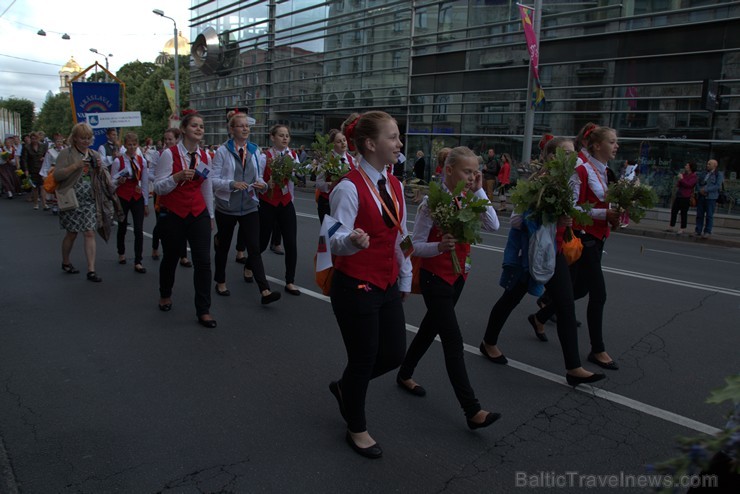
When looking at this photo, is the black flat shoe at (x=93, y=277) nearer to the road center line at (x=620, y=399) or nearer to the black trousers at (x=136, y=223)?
the black trousers at (x=136, y=223)

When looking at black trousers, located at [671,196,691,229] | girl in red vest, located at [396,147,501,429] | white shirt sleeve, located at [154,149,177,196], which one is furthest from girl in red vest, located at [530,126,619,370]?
black trousers, located at [671,196,691,229]

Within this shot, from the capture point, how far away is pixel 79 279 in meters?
7.45

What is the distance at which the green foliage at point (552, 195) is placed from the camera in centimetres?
408

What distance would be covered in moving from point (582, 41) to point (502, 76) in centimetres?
357

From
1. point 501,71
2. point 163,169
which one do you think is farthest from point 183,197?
point 501,71

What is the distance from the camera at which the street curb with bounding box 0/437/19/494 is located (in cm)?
294

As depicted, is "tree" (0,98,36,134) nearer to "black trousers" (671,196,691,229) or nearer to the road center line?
"black trousers" (671,196,691,229)

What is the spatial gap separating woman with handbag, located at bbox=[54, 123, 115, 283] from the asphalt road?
2.68 ft

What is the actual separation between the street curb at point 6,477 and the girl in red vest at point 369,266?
182 cm

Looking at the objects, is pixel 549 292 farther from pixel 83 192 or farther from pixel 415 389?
pixel 83 192

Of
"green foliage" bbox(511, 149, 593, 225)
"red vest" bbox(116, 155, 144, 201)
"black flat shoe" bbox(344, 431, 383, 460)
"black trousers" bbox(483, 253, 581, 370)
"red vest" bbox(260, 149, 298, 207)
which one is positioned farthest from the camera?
"red vest" bbox(116, 155, 144, 201)

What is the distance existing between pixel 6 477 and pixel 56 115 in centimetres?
11702

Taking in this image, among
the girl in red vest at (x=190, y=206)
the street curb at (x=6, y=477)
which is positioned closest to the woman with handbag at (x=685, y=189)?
the girl in red vest at (x=190, y=206)

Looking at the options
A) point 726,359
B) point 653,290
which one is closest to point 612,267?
point 653,290
